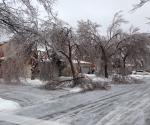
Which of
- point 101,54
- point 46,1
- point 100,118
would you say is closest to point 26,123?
point 100,118

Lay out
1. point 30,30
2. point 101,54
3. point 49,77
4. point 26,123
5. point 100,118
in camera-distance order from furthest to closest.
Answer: point 101,54 → point 49,77 → point 30,30 → point 100,118 → point 26,123

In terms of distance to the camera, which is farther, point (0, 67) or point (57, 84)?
point (0, 67)

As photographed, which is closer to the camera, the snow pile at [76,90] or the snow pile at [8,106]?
the snow pile at [8,106]

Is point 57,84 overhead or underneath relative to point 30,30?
underneath

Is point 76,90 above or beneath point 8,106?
above

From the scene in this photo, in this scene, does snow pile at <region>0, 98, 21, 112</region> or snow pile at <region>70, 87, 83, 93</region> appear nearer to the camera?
snow pile at <region>0, 98, 21, 112</region>

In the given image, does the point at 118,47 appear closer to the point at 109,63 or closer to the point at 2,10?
the point at 109,63

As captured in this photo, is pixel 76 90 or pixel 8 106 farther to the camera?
pixel 76 90

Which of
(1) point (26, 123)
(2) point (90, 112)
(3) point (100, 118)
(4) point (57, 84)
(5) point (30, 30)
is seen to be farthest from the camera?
(4) point (57, 84)

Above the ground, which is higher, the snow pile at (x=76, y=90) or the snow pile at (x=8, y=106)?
the snow pile at (x=76, y=90)

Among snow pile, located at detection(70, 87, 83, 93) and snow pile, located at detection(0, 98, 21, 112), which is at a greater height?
snow pile, located at detection(70, 87, 83, 93)

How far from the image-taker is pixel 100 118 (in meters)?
7.40

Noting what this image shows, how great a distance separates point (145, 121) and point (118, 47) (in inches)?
807

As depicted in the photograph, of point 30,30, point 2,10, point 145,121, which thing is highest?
point 2,10
